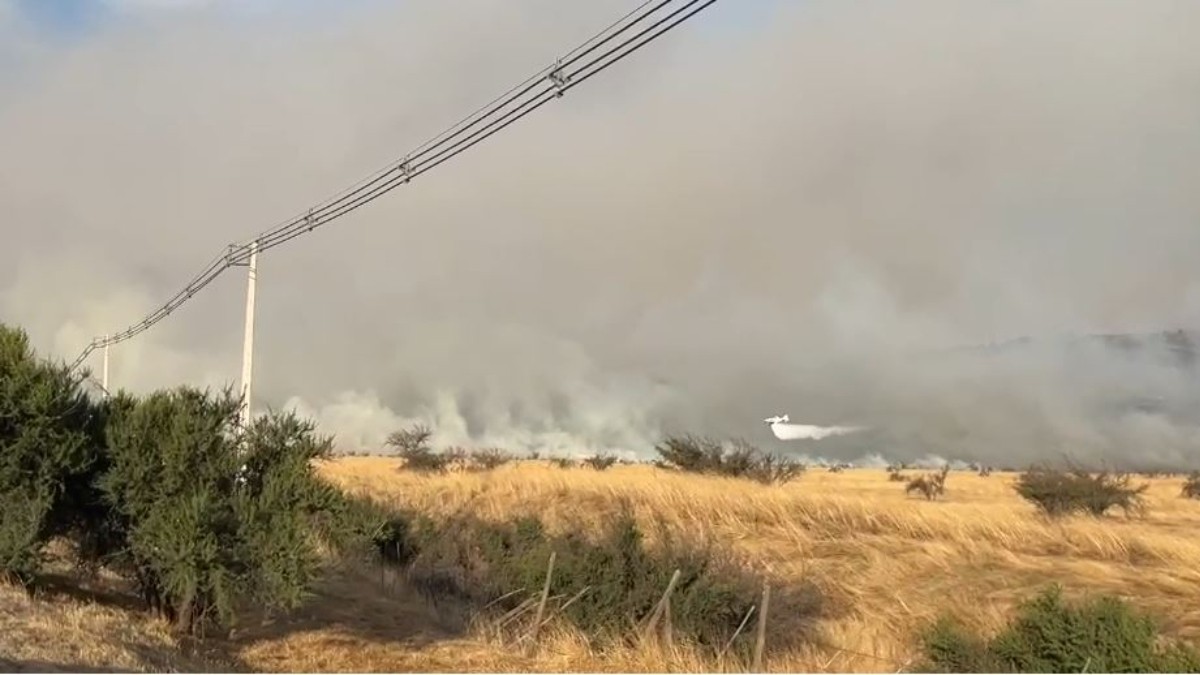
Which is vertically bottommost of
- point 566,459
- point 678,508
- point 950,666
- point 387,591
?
point 950,666

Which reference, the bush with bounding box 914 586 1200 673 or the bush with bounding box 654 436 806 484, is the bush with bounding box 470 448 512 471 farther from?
the bush with bounding box 914 586 1200 673

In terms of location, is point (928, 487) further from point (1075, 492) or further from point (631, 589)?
point (631, 589)

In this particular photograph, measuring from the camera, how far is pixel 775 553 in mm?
26031

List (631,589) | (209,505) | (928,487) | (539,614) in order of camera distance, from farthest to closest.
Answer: (928,487)
(631,589)
(539,614)
(209,505)

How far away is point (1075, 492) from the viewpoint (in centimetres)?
3653

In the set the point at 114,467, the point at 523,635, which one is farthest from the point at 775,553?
the point at 114,467

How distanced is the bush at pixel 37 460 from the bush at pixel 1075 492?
2927 cm

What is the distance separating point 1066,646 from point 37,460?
14.3 m

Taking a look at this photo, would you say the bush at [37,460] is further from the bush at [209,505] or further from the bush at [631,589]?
the bush at [631,589]

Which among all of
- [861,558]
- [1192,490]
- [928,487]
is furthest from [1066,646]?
[1192,490]

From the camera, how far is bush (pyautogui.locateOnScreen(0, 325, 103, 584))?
14836 millimetres

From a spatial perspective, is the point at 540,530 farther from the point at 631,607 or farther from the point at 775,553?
the point at 631,607

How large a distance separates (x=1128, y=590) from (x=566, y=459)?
168 ft

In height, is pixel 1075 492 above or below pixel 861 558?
above
